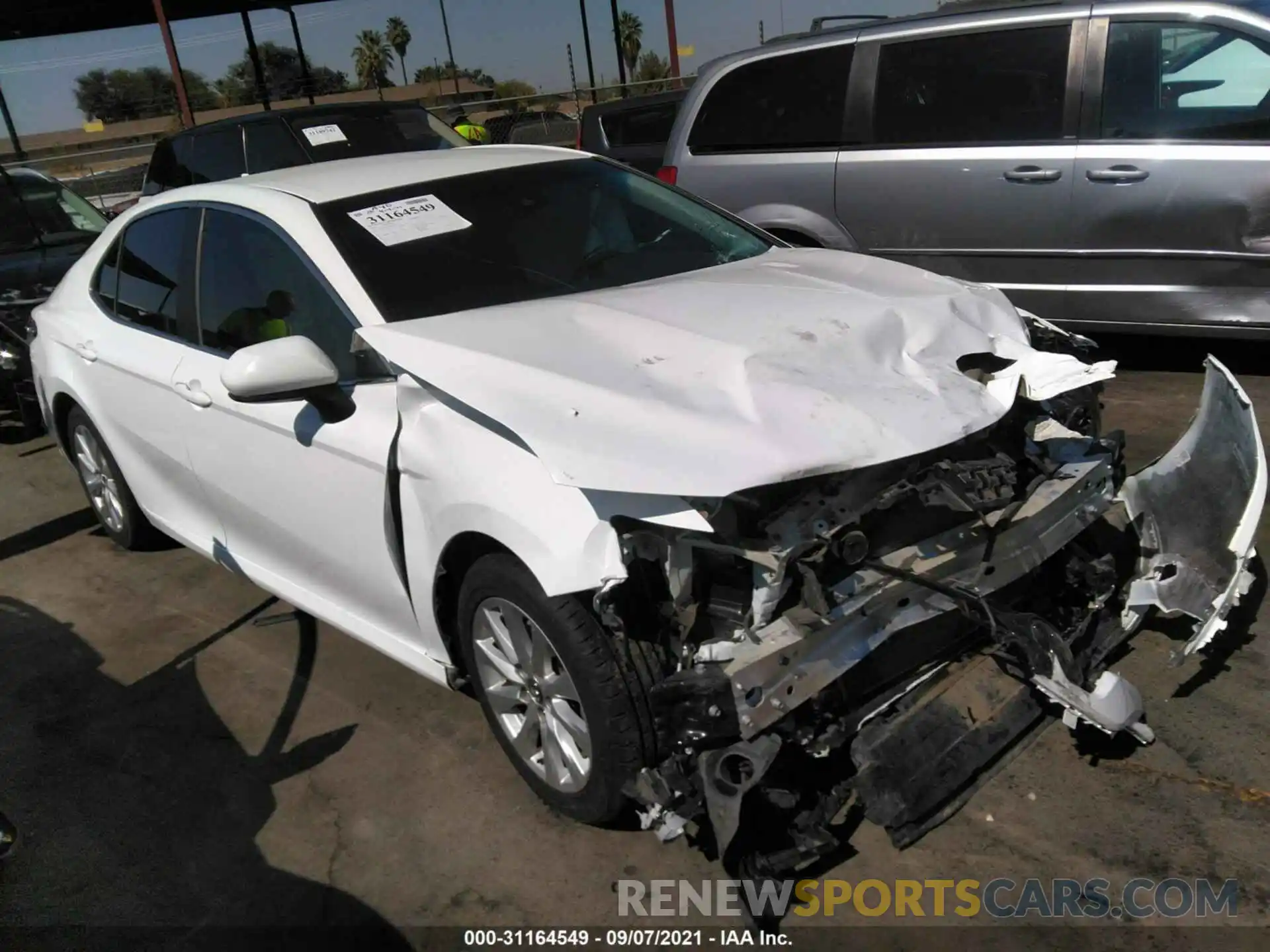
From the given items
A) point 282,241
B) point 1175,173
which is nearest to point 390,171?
point 282,241

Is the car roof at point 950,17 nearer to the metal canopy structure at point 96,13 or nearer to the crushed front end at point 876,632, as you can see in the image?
the crushed front end at point 876,632

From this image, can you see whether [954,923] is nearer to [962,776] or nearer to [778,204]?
[962,776]

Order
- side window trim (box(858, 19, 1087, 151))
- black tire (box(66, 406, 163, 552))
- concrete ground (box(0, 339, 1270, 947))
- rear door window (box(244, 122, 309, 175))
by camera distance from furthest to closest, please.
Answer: rear door window (box(244, 122, 309, 175)) < side window trim (box(858, 19, 1087, 151)) < black tire (box(66, 406, 163, 552)) < concrete ground (box(0, 339, 1270, 947))

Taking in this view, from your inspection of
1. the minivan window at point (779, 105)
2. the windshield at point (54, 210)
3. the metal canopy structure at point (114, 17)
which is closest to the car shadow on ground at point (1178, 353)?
the minivan window at point (779, 105)

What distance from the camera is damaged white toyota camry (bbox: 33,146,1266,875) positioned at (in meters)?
2.34

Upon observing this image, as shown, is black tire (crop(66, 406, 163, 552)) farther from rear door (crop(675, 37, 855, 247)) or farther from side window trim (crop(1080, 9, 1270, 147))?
side window trim (crop(1080, 9, 1270, 147))

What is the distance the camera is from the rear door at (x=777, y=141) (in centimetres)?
588

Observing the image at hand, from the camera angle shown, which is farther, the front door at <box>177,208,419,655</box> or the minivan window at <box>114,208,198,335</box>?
the minivan window at <box>114,208,198,335</box>

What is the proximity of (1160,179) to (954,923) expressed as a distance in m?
3.92

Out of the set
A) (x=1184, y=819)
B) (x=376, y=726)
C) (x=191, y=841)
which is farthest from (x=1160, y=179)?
(x=191, y=841)

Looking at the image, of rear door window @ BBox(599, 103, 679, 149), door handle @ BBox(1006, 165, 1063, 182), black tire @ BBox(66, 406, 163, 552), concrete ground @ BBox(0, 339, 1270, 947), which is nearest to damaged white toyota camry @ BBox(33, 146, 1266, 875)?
concrete ground @ BBox(0, 339, 1270, 947)

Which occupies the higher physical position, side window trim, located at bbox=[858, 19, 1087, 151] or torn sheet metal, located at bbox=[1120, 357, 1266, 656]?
side window trim, located at bbox=[858, 19, 1087, 151]

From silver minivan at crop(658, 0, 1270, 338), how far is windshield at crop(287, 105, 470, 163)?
10.4ft

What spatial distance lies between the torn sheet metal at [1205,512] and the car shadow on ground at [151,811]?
2.20 meters
